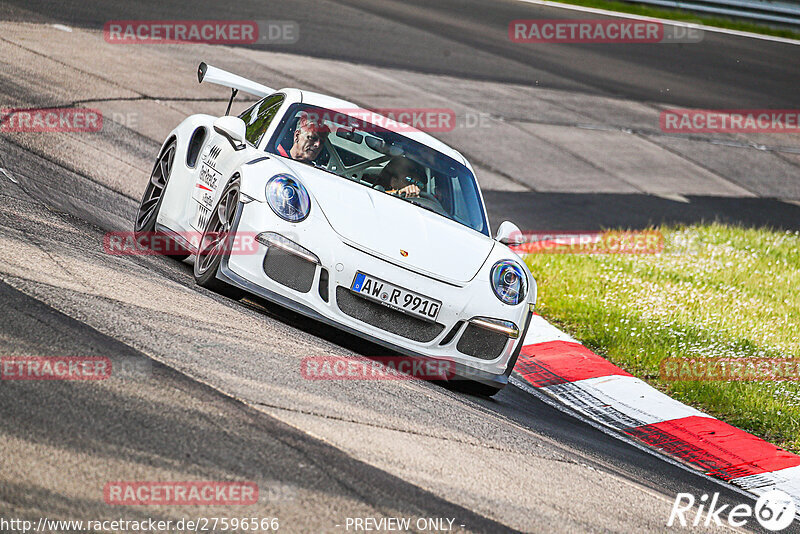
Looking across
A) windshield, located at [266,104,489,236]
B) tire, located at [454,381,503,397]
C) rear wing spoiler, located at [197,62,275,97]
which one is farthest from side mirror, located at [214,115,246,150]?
tire, located at [454,381,503,397]

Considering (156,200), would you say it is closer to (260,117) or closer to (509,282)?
(260,117)

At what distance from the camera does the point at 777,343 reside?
7988mm

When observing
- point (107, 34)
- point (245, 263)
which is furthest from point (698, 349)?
point (107, 34)

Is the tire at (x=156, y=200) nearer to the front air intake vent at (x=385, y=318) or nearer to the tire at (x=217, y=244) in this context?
the tire at (x=217, y=244)

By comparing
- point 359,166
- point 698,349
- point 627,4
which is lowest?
point 698,349

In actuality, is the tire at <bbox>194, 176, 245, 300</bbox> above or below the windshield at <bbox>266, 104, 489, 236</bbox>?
below

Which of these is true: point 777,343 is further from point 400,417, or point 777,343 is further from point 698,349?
point 400,417

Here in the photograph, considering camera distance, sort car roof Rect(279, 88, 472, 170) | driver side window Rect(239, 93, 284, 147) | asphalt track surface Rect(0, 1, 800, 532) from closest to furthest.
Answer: asphalt track surface Rect(0, 1, 800, 532) < driver side window Rect(239, 93, 284, 147) < car roof Rect(279, 88, 472, 170)

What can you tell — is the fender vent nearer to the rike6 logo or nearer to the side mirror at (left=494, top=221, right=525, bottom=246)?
the side mirror at (left=494, top=221, right=525, bottom=246)

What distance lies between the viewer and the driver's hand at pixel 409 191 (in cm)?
645

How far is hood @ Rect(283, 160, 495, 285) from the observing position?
219 inches

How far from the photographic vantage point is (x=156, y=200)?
7.19 metres

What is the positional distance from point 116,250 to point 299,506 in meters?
3.41

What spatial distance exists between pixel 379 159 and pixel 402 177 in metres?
0.20
